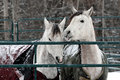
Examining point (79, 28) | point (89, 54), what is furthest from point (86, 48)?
point (79, 28)

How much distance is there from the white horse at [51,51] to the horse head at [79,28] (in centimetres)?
16

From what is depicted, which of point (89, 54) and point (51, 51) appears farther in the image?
point (89, 54)

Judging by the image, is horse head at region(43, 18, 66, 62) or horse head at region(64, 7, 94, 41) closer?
horse head at region(43, 18, 66, 62)

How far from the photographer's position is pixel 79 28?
4809 millimetres

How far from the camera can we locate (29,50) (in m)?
5.19

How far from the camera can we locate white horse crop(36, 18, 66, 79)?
15.1ft

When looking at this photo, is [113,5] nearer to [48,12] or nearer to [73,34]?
[48,12]

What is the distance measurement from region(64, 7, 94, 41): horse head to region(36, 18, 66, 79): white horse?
16 centimetres

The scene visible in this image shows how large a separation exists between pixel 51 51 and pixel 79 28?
0.63m

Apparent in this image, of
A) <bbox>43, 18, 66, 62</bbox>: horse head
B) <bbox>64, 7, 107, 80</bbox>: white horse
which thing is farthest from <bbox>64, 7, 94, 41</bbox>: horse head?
<bbox>43, 18, 66, 62</bbox>: horse head

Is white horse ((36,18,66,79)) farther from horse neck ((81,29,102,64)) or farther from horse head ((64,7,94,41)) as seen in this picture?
horse neck ((81,29,102,64))

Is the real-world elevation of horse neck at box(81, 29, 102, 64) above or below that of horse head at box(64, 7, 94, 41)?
below

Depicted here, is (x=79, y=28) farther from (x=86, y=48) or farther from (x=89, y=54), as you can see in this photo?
(x=89, y=54)

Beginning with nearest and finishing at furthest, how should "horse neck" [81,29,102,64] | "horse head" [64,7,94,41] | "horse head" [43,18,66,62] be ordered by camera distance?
1. "horse head" [43,18,66,62]
2. "horse head" [64,7,94,41]
3. "horse neck" [81,29,102,64]
